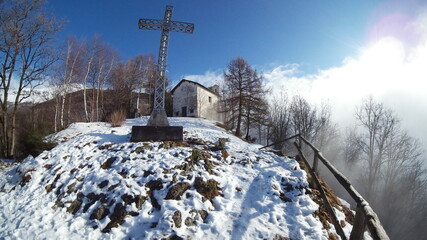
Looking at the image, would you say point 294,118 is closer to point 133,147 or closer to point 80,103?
point 133,147

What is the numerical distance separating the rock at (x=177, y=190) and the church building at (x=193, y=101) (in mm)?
25941

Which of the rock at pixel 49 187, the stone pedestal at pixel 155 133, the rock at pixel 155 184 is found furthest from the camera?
the stone pedestal at pixel 155 133

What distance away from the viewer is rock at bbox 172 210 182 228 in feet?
14.0

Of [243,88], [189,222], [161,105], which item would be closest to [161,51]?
[161,105]

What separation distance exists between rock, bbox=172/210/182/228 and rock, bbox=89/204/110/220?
5.63 ft

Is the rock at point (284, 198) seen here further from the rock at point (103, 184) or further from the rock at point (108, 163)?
the rock at point (108, 163)

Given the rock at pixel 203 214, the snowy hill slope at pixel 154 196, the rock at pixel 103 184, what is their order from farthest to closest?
the rock at pixel 103 184 → the rock at pixel 203 214 → the snowy hill slope at pixel 154 196

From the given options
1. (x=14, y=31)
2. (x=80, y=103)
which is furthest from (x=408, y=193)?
(x=80, y=103)

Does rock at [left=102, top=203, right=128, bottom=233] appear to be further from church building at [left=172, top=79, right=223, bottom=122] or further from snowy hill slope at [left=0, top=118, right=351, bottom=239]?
church building at [left=172, top=79, right=223, bottom=122]

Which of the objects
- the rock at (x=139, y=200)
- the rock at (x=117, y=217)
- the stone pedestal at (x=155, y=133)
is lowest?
the rock at (x=117, y=217)

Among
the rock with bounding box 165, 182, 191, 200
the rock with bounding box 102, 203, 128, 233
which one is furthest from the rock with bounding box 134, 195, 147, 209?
the rock with bounding box 165, 182, 191, 200

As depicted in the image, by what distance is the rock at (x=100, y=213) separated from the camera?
464cm

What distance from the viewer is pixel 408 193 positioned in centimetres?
2672

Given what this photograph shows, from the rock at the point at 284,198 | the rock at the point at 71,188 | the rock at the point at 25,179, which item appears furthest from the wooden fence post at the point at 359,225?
the rock at the point at 25,179
